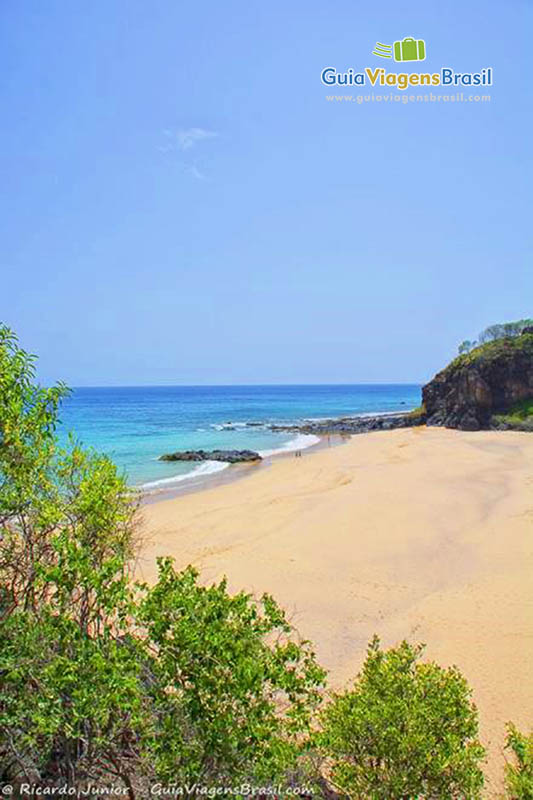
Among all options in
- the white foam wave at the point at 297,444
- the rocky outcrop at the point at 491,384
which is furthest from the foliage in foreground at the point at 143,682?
the rocky outcrop at the point at 491,384

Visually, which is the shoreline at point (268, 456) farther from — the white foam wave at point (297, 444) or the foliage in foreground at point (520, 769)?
the foliage in foreground at point (520, 769)

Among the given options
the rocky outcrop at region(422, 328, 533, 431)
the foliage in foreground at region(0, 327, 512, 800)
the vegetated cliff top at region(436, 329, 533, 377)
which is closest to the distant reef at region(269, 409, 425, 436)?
the rocky outcrop at region(422, 328, 533, 431)

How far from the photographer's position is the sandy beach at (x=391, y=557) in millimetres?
10906

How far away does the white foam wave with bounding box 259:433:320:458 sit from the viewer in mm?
47500

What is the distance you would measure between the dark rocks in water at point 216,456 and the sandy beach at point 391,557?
1037 centimetres

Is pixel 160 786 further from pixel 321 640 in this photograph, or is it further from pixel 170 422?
pixel 170 422

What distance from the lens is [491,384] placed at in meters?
55.7

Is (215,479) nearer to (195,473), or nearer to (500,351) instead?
(195,473)

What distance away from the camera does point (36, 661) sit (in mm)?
4703

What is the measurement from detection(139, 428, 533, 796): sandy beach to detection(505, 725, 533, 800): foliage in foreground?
352 mm

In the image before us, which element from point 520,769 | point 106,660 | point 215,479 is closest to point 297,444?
point 215,479

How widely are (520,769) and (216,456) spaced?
124 ft

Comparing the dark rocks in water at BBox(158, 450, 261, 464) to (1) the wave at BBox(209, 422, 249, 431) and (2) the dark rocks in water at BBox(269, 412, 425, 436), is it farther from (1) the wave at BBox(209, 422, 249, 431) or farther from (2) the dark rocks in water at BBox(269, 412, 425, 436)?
(1) the wave at BBox(209, 422, 249, 431)

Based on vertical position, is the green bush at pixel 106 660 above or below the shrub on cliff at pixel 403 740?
above
